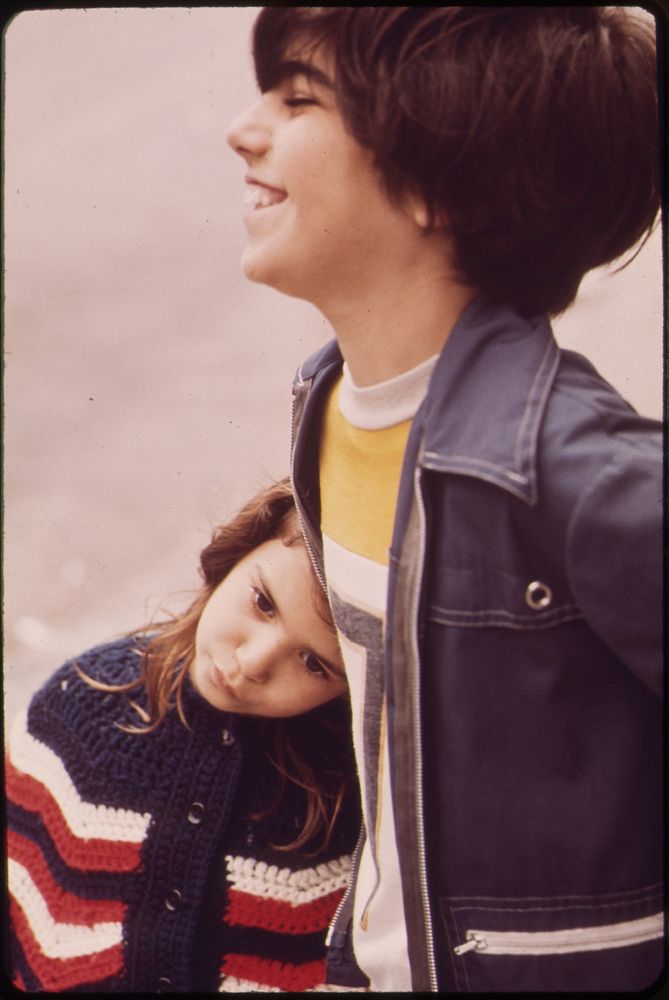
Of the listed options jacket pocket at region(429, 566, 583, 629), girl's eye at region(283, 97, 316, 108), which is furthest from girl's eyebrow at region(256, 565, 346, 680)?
girl's eye at region(283, 97, 316, 108)

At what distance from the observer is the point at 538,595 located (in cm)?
79

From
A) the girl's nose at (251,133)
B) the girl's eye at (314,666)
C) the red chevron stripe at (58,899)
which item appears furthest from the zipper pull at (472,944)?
the girl's nose at (251,133)

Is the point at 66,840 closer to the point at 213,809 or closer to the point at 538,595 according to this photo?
the point at 213,809

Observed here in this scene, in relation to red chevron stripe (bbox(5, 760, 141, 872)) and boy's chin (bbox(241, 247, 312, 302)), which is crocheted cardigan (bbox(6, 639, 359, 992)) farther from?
boy's chin (bbox(241, 247, 312, 302))

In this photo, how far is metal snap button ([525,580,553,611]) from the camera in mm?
790

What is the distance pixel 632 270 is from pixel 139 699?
25.0 inches

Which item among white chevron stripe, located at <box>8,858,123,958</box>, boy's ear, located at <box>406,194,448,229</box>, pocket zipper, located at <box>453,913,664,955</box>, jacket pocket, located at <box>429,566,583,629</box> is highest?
boy's ear, located at <box>406,194,448,229</box>

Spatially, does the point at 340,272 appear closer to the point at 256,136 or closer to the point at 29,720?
the point at 256,136

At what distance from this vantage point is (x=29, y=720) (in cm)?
116

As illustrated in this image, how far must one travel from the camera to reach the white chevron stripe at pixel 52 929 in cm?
Result: 107

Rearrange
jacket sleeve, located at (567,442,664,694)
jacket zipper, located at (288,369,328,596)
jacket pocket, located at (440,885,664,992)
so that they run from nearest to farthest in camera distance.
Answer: jacket sleeve, located at (567,442,664,694) < jacket pocket, located at (440,885,664,992) < jacket zipper, located at (288,369,328,596)

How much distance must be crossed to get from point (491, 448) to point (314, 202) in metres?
0.24

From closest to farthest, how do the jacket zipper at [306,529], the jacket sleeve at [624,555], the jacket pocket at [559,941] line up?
the jacket sleeve at [624,555] < the jacket pocket at [559,941] < the jacket zipper at [306,529]

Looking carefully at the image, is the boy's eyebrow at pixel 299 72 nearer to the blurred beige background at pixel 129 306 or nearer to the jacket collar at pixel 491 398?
the blurred beige background at pixel 129 306
